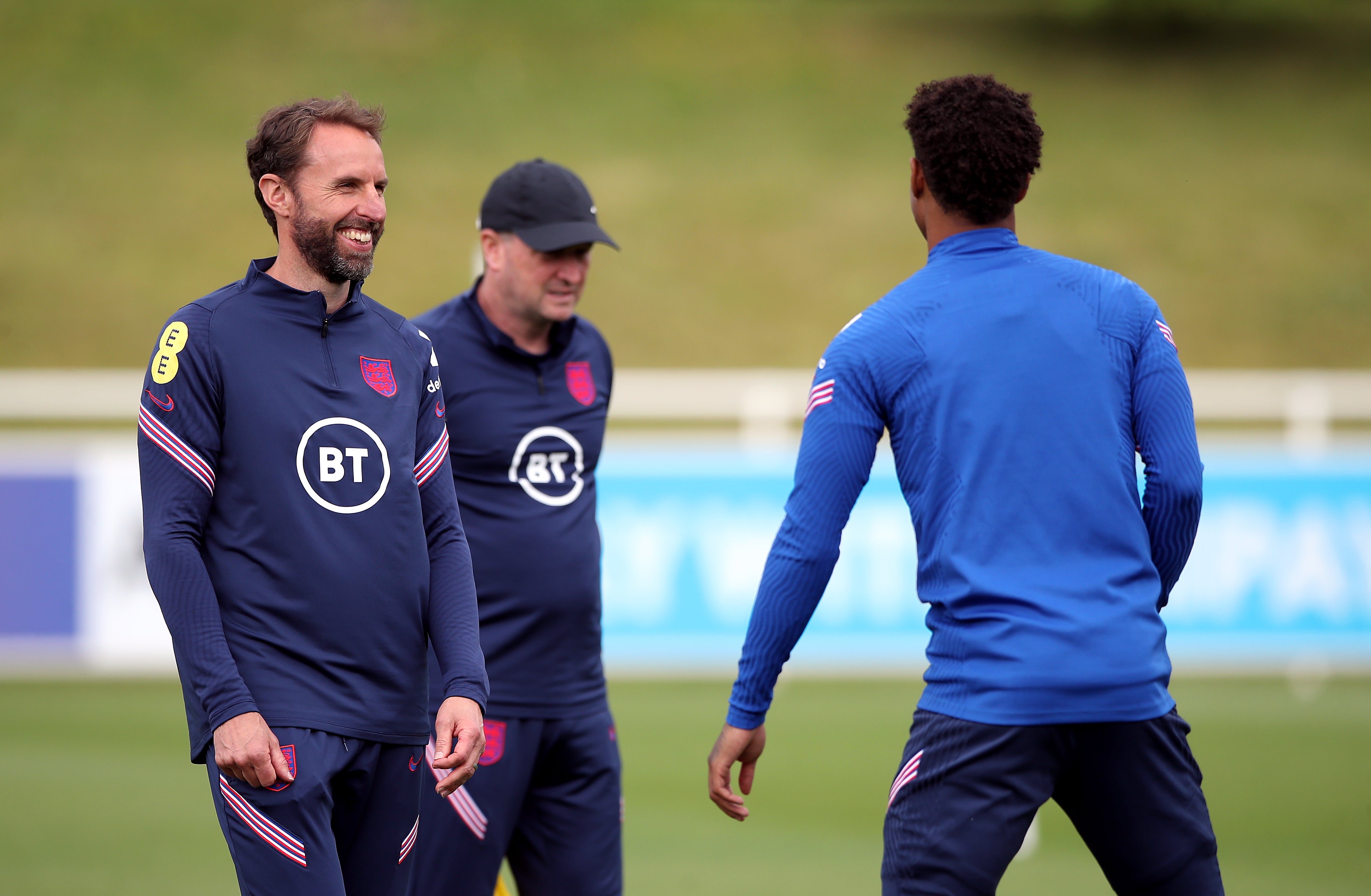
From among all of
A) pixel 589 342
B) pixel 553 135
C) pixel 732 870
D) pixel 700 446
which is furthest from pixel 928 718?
pixel 553 135

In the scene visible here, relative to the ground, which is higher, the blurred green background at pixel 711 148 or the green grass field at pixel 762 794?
the blurred green background at pixel 711 148

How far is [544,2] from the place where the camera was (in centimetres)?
3325

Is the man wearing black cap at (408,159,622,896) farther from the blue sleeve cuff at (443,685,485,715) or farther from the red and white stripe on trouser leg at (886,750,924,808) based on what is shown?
the red and white stripe on trouser leg at (886,750,924,808)

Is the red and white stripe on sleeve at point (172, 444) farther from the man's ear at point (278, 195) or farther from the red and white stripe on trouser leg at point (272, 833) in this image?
the red and white stripe on trouser leg at point (272, 833)

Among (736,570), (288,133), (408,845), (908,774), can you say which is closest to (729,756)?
(908,774)

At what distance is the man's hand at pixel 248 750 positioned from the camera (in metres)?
2.52

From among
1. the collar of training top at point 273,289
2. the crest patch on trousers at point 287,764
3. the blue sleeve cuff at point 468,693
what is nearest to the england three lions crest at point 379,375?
the collar of training top at point 273,289

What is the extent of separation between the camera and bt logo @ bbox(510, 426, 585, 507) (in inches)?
155

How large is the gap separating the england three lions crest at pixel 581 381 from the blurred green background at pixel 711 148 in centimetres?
1597

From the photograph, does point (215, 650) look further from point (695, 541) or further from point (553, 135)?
point (553, 135)

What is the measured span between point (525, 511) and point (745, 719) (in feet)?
4.18

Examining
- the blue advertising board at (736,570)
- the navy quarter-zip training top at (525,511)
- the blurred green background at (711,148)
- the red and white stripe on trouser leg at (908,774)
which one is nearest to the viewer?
the red and white stripe on trouser leg at (908,774)

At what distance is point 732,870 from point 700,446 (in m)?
3.55

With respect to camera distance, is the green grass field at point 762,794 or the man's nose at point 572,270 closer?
the man's nose at point 572,270
